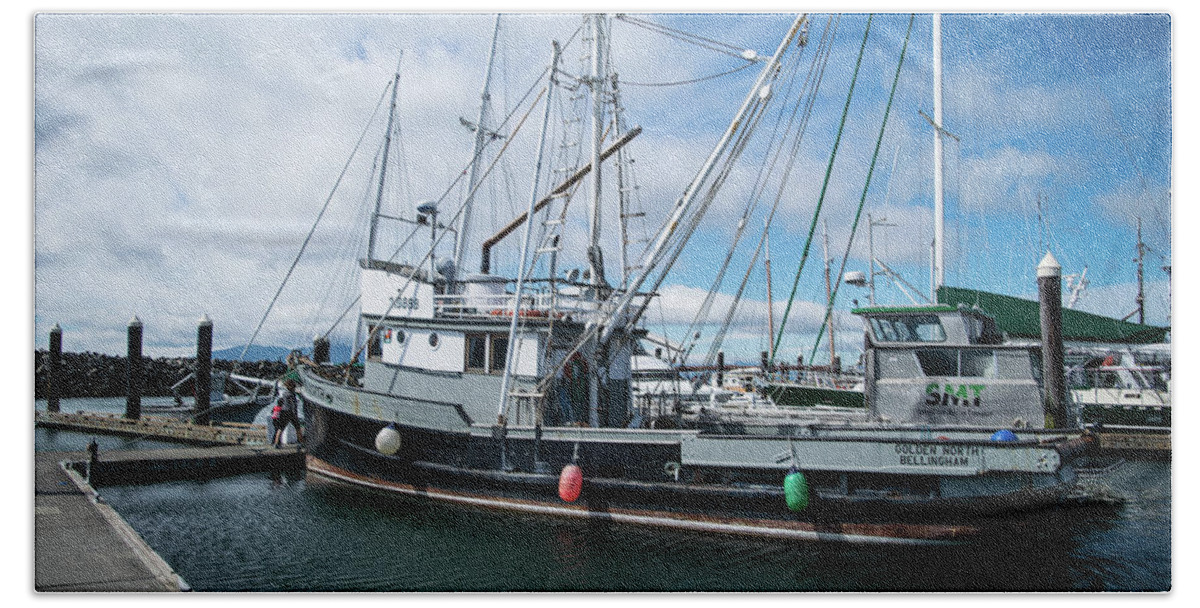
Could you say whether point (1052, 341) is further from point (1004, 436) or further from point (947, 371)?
point (947, 371)

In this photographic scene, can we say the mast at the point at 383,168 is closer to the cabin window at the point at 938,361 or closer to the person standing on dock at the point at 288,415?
the person standing on dock at the point at 288,415

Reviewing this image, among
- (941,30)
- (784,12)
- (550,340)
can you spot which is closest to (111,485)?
(550,340)

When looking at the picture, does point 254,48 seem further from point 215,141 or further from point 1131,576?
point 1131,576

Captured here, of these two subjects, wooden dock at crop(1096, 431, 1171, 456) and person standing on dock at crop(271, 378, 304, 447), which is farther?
wooden dock at crop(1096, 431, 1171, 456)

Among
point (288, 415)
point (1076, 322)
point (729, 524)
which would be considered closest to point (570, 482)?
point (729, 524)

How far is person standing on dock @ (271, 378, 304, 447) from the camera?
46.9ft

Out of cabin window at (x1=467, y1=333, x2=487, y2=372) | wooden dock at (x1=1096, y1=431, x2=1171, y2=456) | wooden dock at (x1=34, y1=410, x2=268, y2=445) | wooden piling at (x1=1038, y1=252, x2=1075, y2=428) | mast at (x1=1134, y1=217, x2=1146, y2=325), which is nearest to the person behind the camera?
mast at (x1=1134, y1=217, x2=1146, y2=325)

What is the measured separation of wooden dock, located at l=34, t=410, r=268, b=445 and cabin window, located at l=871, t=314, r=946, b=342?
38.6ft

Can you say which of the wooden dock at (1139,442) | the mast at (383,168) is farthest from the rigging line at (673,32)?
the wooden dock at (1139,442)

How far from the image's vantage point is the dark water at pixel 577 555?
6.81 metres

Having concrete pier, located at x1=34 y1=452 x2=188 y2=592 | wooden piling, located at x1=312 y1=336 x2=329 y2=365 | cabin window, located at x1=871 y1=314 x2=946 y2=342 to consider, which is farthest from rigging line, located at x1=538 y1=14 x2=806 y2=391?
wooden piling, located at x1=312 y1=336 x2=329 y2=365

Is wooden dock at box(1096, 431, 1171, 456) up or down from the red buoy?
down

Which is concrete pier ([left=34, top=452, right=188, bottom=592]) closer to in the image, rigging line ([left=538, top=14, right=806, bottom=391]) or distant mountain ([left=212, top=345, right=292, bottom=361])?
distant mountain ([left=212, top=345, right=292, bottom=361])

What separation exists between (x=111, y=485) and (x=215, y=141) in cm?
718
